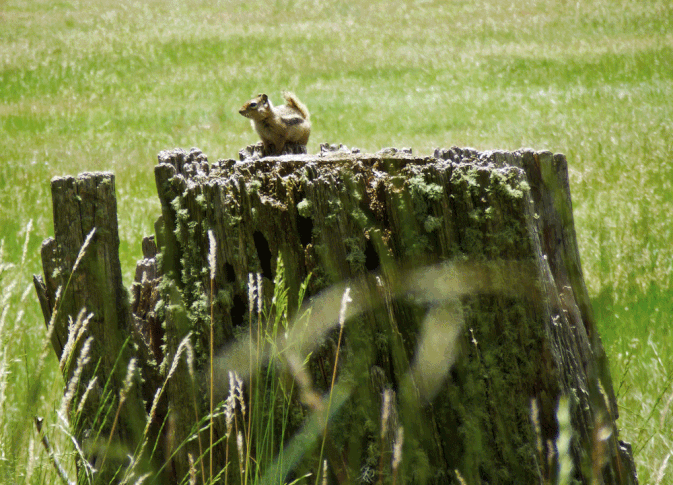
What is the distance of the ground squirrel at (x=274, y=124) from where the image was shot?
3.84m

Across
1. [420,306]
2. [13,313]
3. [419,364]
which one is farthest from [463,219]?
[13,313]

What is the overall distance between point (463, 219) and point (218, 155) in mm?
8060

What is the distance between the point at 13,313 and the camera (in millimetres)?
4793

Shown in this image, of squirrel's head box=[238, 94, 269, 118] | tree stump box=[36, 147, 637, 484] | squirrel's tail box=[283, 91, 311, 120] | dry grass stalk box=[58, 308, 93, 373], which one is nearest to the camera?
dry grass stalk box=[58, 308, 93, 373]

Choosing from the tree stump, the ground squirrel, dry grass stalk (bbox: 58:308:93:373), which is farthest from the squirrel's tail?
dry grass stalk (bbox: 58:308:93:373)

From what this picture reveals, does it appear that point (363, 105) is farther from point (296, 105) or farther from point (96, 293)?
point (96, 293)

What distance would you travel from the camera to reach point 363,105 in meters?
14.3

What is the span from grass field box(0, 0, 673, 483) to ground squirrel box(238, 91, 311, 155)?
1617 millimetres

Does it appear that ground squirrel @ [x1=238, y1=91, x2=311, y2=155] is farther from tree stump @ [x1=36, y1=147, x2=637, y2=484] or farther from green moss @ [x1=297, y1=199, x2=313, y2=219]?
green moss @ [x1=297, y1=199, x2=313, y2=219]

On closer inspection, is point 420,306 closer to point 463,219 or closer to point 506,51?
point 463,219

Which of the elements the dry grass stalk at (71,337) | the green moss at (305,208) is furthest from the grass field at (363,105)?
the green moss at (305,208)

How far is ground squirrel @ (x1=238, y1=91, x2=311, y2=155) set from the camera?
3.84 meters

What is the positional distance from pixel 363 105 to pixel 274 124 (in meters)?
10.8

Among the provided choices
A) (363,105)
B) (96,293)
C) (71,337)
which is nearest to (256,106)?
(96,293)
